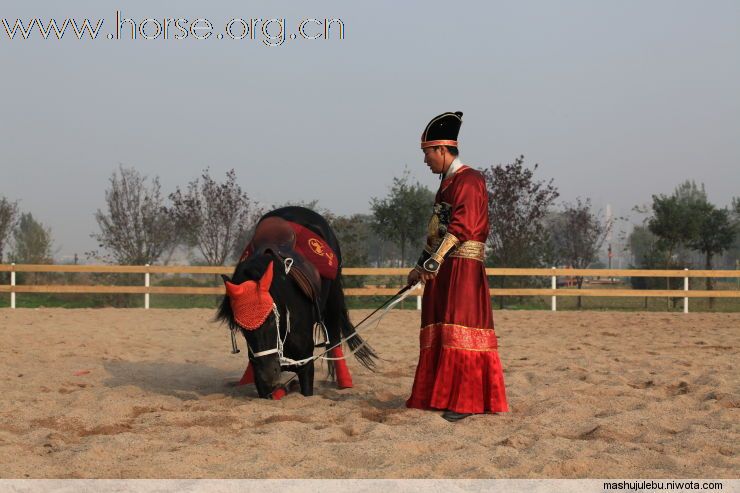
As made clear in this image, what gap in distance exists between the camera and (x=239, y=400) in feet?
19.7

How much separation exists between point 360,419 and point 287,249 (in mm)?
1608

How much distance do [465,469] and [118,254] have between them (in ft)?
66.5

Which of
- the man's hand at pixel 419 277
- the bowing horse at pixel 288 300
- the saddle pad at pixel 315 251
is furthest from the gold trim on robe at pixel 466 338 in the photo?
the saddle pad at pixel 315 251

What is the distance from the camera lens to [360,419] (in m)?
5.14

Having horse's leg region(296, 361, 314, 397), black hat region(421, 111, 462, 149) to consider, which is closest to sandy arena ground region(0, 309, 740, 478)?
horse's leg region(296, 361, 314, 397)

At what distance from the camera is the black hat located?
5.27 m

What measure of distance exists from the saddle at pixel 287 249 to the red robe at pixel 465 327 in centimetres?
120

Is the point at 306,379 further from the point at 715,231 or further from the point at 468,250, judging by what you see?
the point at 715,231

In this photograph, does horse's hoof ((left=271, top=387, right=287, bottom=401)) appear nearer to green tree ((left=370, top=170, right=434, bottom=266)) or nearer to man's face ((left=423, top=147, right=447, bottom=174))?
man's face ((left=423, top=147, right=447, bottom=174))

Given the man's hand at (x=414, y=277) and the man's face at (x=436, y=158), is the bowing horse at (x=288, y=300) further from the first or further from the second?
the man's face at (x=436, y=158)

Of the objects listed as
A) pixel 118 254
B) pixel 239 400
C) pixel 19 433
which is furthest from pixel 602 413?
pixel 118 254

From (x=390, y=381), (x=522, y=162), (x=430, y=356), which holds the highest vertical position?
(x=522, y=162)

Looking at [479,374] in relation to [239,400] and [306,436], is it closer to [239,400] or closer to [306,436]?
[306,436]

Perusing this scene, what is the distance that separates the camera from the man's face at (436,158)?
17.4ft
